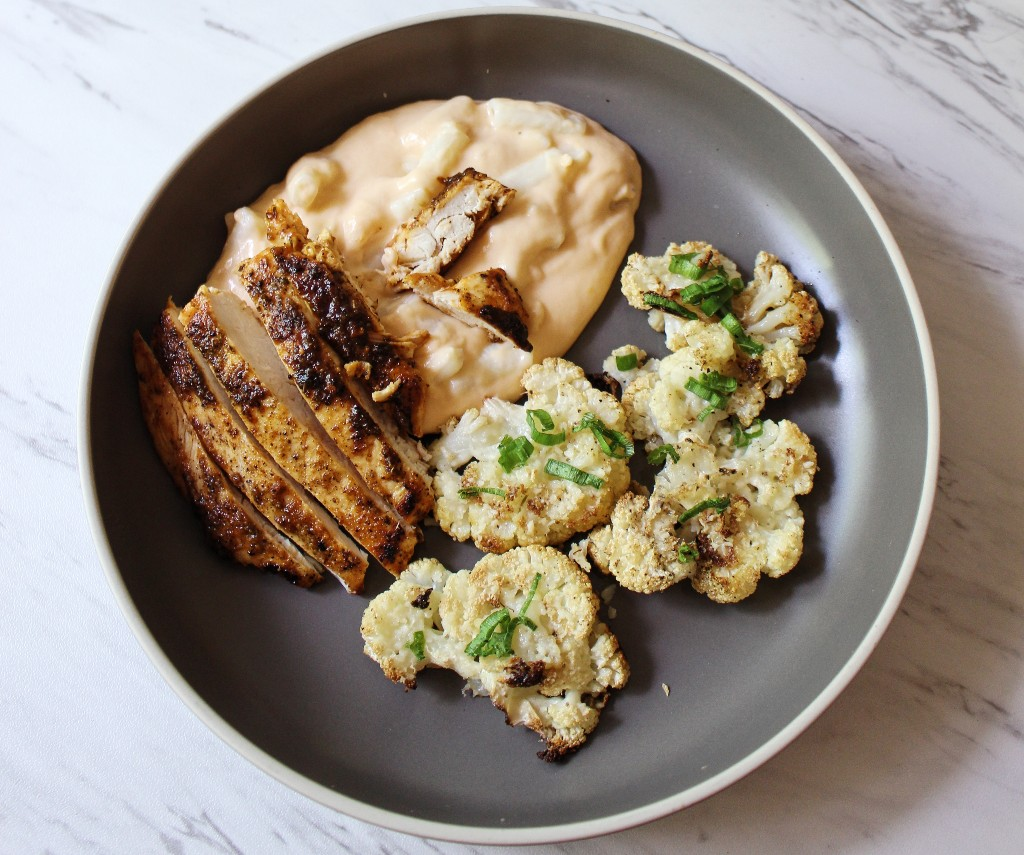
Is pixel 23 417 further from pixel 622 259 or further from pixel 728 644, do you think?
pixel 728 644

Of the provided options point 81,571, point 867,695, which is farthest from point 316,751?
point 867,695

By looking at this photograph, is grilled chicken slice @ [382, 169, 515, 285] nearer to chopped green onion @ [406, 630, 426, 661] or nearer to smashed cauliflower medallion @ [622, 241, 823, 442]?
smashed cauliflower medallion @ [622, 241, 823, 442]

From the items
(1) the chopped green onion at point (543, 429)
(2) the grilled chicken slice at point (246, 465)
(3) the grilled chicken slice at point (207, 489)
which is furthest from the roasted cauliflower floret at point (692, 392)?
(3) the grilled chicken slice at point (207, 489)

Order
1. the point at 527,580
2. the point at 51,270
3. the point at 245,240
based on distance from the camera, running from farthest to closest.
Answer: the point at 51,270
the point at 245,240
the point at 527,580

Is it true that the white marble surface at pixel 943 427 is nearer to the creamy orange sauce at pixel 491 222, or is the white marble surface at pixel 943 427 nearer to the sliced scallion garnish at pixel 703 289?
the creamy orange sauce at pixel 491 222

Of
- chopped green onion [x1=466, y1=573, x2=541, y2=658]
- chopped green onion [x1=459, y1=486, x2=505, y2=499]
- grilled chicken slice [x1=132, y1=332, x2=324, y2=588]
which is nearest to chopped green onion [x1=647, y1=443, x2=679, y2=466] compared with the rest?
chopped green onion [x1=459, y1=486, x2=505, y2=499]

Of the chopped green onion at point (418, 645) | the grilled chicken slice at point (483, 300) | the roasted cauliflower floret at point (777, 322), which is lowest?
the chopped green onion at point (418, 645)
